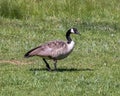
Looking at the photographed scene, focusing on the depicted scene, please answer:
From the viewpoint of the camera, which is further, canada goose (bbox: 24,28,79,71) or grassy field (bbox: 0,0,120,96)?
canada goose (bbox: 24,28,79,71)

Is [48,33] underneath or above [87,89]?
underneath

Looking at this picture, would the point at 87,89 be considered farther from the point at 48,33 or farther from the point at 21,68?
the point at 48,33

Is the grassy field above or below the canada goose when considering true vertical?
below

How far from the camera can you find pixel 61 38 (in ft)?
56.7

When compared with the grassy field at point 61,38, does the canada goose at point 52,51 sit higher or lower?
higher

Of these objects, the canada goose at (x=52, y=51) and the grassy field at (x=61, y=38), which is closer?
the grassy field at (x=61, y=38)

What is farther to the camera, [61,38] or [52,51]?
[61,38]

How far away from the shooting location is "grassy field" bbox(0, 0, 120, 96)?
1059 cm

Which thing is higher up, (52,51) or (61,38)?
(52,51)

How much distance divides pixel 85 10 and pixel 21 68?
9949 mm

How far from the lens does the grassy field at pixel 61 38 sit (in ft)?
34.7

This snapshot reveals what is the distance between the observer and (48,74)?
463 inches

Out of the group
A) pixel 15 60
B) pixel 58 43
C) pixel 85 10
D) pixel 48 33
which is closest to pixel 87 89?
pixel 58 43

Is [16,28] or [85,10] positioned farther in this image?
[85,10]
